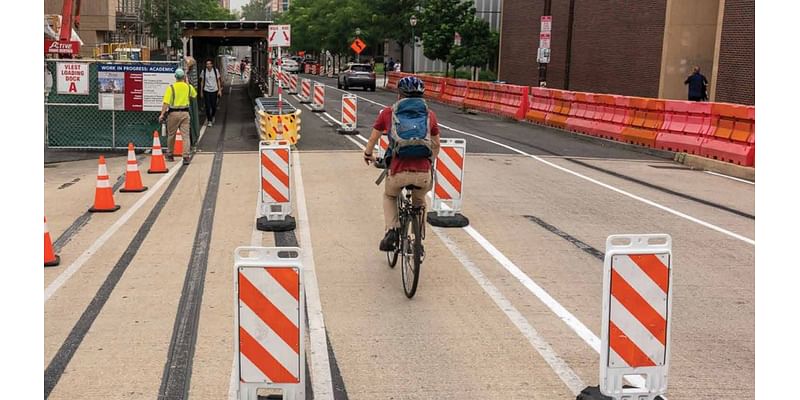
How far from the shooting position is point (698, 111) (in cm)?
1928

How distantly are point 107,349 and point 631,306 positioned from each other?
3787 mm

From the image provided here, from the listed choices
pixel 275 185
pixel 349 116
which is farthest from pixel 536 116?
pixel 275 185

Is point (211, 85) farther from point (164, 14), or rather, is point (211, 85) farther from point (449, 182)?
point (164, 14)

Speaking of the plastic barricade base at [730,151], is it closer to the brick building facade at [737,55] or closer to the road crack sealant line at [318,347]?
the brick building facade at [737,55]

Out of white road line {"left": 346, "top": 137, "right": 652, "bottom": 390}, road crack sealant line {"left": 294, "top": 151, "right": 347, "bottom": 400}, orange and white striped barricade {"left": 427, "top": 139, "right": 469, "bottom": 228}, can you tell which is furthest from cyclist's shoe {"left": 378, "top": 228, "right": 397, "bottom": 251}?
orange and white striped barricade {"left": 427, "top": 139, "right": 469, "bottom": 228}

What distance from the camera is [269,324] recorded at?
5172mm

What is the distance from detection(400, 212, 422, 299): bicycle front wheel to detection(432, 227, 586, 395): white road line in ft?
2.49

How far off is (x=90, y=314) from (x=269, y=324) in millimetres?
2888

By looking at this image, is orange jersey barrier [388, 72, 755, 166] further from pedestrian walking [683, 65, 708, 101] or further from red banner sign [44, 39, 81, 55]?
red banner sign [44, 39, 81, 55]

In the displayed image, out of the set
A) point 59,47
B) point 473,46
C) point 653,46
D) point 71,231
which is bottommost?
point 71,231

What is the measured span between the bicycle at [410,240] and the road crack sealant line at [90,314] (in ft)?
8.83

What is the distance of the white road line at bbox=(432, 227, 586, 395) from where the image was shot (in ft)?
19.7

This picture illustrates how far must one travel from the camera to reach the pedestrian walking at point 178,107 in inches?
690

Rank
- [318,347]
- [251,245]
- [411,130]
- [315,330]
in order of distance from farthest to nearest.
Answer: [251,245]
[411,130]
[315,330]
[318,347]
